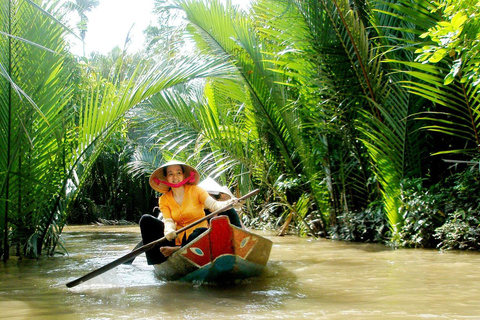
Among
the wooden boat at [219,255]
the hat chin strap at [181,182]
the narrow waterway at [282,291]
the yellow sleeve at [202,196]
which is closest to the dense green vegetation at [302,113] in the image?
the narrow waterway at [282,291]

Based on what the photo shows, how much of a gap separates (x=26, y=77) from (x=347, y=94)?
3.76m

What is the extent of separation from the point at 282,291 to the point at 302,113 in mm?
4089

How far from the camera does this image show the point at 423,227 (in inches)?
237

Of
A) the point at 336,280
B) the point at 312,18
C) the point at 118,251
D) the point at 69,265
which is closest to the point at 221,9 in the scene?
the point at 312,18

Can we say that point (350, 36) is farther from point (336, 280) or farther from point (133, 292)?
point (133, 292)

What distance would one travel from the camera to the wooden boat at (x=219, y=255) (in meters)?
3.94

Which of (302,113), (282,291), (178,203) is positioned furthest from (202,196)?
(302,113)

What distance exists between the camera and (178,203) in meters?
4.79

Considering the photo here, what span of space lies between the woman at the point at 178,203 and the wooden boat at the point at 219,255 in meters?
0.37

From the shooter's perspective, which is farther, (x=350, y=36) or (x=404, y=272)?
(x=350, y=36)

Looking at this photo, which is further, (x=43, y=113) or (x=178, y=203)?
(x=43, y=113)

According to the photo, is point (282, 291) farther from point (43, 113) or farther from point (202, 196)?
point (43, 113)

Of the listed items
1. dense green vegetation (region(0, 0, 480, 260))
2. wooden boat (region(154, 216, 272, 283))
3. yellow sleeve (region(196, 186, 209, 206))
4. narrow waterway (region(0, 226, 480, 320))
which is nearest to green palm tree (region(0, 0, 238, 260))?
dense green vegetation (region(0, 0, 480, 260))

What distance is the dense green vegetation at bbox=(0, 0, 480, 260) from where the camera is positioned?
5.29 metres
